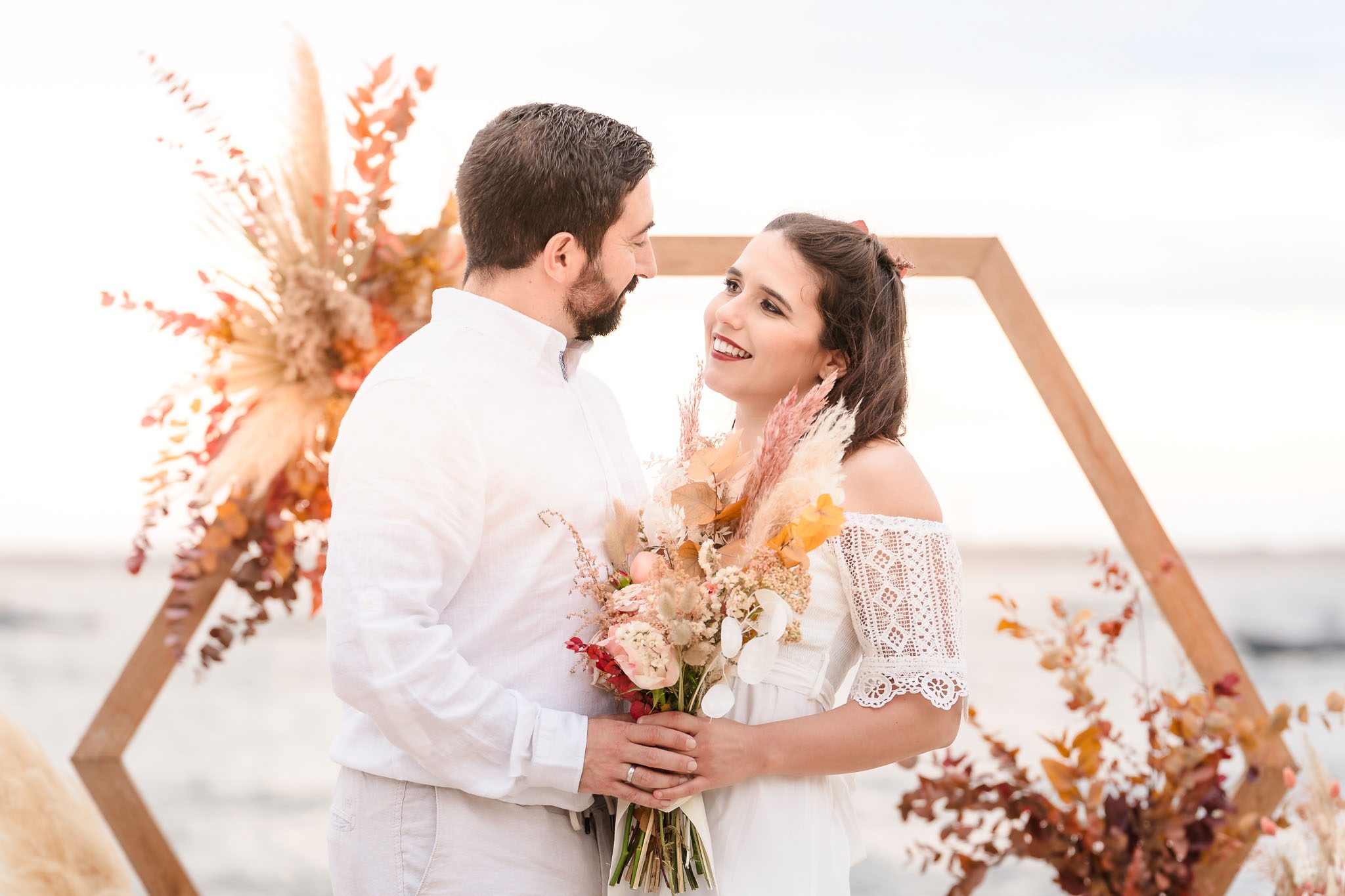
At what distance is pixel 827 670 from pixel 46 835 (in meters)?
1.90

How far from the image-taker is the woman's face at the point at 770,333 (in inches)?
75.2

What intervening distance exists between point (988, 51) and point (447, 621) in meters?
2.88

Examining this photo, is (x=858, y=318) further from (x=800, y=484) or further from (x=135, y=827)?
(x=135, y=827)

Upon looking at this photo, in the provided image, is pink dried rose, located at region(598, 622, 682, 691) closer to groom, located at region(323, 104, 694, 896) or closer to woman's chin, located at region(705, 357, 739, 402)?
groom, located at region(323, 104, 694, 896)

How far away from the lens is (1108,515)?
9.18ft

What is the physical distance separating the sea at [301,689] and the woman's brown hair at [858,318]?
1098 millimetres

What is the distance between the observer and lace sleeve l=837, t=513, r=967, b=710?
5.35ft

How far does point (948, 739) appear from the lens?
67.1 inches

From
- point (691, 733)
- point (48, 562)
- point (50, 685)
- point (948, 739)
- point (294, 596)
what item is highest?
point (948, 739)

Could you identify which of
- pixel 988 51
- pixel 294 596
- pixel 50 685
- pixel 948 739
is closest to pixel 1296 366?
pixel 988 51

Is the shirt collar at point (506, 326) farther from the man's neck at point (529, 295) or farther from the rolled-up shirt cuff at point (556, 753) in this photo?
the rolled-up shirt cuff at point (556, 753)

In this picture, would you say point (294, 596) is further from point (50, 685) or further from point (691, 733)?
point (50, 685)

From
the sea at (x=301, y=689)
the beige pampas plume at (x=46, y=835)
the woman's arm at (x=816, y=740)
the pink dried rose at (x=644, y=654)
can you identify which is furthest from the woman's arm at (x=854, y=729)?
the beige pampas plume at (x=46, y=835)

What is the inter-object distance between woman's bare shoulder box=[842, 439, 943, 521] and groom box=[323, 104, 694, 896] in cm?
36
